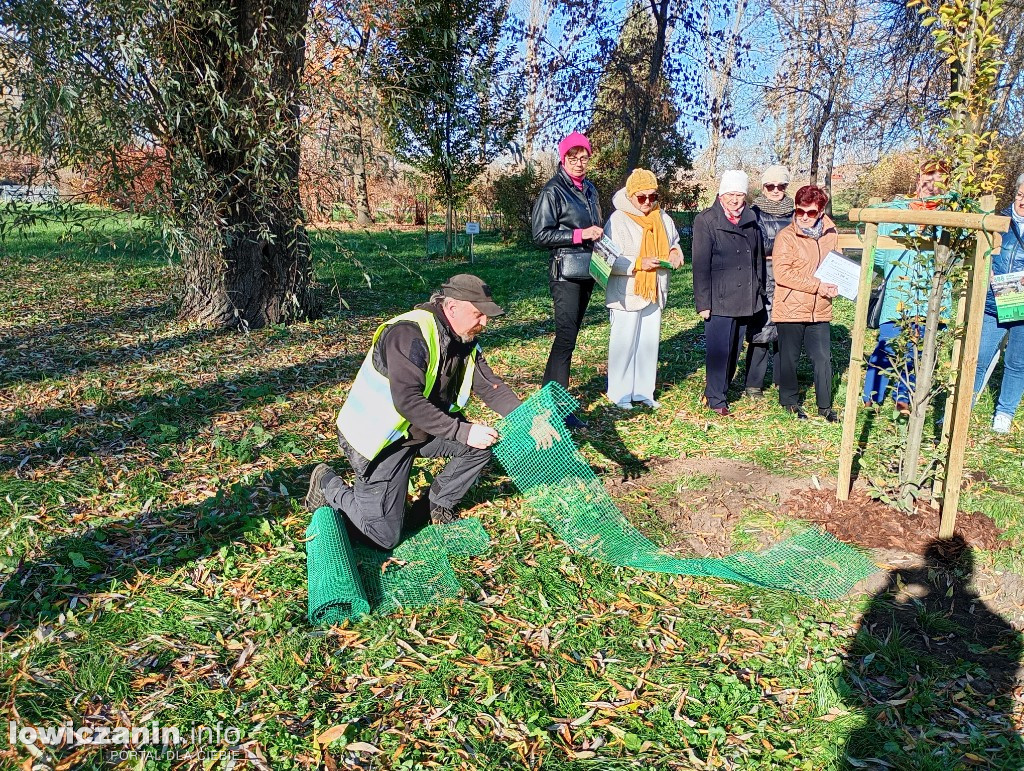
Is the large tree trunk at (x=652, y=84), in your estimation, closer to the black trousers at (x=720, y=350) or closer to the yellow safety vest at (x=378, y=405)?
the black trousers at (x=720, y=350)

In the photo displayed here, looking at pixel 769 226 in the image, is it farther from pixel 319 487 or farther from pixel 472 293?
pixel 319 487

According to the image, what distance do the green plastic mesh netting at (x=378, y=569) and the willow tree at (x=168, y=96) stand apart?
3314 mm

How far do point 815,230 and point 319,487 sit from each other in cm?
404

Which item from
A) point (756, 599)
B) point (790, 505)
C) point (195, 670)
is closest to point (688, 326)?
point (790, 505)

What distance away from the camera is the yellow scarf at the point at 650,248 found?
5.62 m

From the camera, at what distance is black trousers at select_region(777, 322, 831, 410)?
18.3 ft

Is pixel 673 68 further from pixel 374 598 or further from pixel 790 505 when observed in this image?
pixel 374 598

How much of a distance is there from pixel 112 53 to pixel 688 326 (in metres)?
6.81

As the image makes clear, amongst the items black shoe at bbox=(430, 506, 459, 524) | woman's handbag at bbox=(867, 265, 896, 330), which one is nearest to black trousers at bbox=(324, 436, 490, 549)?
black shoe at bbox=(430, 506, 459, 524)

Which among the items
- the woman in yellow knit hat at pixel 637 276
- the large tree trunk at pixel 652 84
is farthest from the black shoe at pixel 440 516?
the large tree trunk at pixel 652 84

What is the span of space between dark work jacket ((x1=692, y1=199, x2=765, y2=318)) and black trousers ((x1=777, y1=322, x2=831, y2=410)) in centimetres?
33

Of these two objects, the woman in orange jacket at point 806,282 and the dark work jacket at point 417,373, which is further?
the woman in orange jacket at point 806,282

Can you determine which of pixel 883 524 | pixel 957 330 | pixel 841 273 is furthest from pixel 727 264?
pixel 883 524

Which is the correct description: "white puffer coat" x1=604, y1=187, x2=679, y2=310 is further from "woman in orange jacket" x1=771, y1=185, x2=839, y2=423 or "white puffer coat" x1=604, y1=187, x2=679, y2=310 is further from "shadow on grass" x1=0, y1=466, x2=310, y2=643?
"shadow on grass" x1=0, y1=466, x2=310, y2=643
